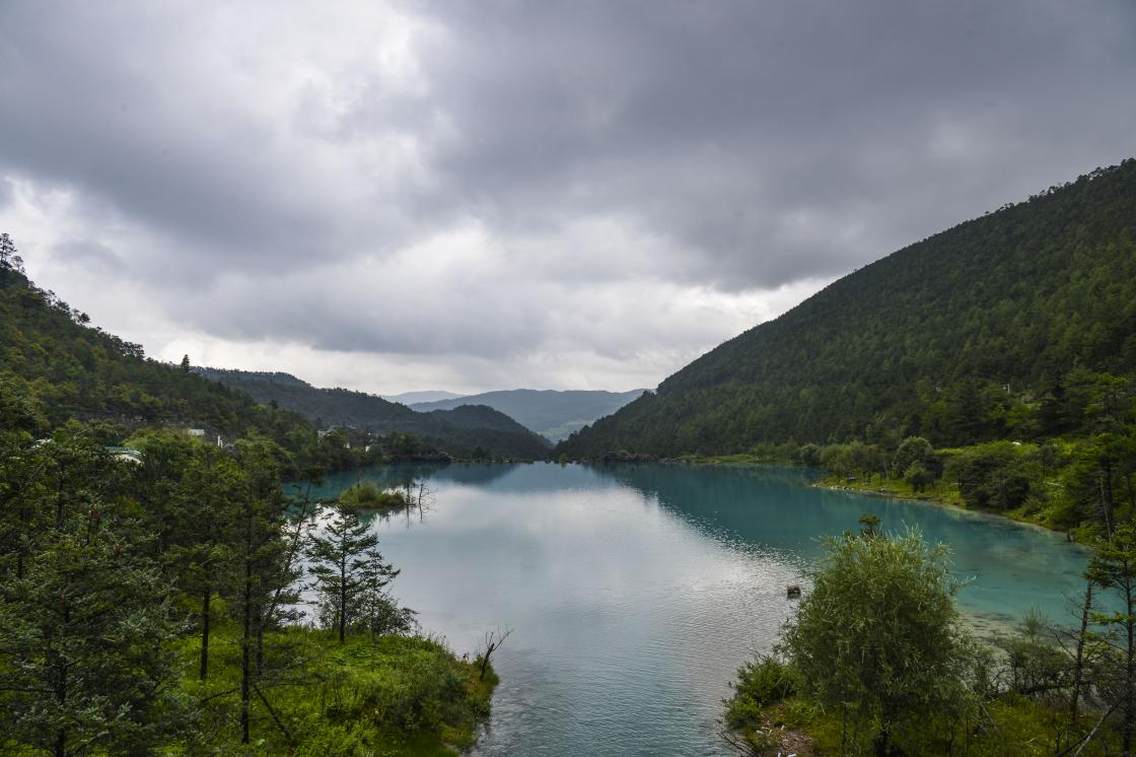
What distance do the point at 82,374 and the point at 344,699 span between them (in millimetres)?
164755

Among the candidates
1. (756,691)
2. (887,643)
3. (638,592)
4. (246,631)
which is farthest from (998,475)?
(246,631)

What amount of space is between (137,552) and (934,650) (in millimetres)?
43543

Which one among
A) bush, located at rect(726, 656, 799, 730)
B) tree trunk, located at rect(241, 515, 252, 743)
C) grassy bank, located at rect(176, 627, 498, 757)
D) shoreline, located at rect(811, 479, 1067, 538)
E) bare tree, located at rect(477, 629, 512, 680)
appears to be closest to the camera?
tree trunk, located at rect(241, 515, 252, 743)

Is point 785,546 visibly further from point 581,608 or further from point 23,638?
point 23,638

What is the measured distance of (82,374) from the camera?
150 m

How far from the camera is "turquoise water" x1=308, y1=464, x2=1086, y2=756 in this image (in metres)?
34.8

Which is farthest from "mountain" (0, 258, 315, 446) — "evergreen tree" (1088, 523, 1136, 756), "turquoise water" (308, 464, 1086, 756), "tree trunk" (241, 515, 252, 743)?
"evergreen tree" (1088, 523, 1136, 756)

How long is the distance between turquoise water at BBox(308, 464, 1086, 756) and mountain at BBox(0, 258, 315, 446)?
270 feet

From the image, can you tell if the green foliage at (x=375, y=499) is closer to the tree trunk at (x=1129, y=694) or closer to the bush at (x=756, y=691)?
the bush at (x=756, y=691)

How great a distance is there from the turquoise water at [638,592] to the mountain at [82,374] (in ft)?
270

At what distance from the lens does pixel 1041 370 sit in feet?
521

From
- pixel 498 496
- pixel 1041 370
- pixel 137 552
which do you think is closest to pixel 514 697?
pixel 137 552

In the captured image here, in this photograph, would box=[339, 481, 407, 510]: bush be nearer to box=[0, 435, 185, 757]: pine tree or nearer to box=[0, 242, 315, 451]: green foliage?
box=[0, 242, 315, 451]: green foliage

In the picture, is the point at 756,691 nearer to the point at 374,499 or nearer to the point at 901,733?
the point at 901,733
